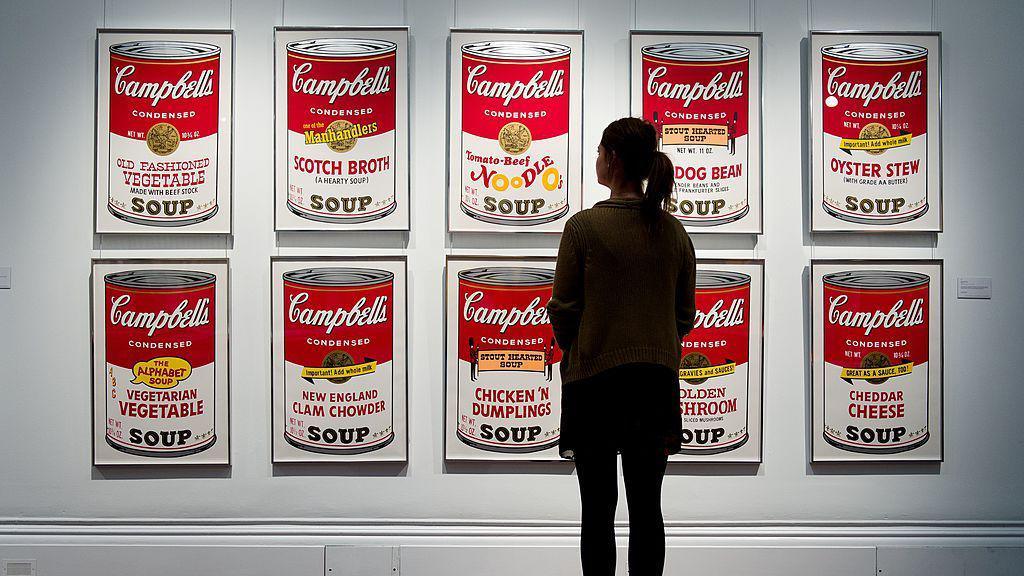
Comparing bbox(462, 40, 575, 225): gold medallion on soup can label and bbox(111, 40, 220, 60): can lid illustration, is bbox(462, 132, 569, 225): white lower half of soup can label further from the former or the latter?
bbox(111, 40, 220, 60): can lid illustration

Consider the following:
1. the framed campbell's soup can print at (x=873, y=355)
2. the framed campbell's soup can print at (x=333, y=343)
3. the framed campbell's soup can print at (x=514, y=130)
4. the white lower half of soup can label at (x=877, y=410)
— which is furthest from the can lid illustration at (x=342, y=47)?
the white lower half of soup can label at (x=877, y=410)

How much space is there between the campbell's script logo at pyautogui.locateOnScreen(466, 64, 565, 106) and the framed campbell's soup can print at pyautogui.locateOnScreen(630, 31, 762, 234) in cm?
28

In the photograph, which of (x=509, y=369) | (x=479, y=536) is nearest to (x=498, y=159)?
(x=509, y=369)

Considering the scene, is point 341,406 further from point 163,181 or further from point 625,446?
point 625,446

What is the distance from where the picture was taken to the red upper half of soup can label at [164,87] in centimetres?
249

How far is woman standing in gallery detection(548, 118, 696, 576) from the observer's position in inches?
62.2

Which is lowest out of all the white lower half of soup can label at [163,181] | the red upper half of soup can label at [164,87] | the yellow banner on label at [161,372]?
the yellow banner on label at [161,372]

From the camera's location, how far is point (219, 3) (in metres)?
2.54

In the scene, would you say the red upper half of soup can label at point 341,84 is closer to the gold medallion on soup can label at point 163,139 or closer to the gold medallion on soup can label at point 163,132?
the gold medallion on soup can label at point 163,132

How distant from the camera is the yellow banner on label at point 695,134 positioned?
2500 mm

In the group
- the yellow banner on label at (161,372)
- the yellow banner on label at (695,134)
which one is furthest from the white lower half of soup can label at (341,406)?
the yellow banner on label at (695,134)

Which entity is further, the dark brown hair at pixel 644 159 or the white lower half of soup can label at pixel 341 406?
the white lower half of soup can label at pixel 341 406

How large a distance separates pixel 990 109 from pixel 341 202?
2429 mm

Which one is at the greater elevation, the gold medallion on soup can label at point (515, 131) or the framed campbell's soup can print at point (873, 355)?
the gold medallion on soup can label at point (515, 131)
